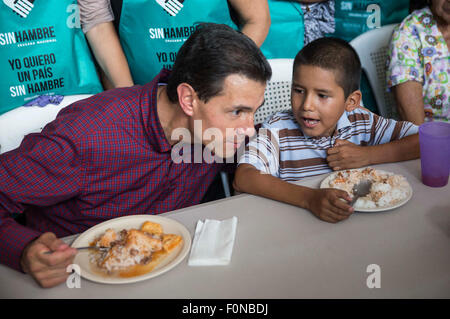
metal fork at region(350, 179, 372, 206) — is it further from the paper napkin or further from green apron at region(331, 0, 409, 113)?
green apron at region(331, 0, 409, 113)

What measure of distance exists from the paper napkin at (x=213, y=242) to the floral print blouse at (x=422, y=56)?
1.28 metres

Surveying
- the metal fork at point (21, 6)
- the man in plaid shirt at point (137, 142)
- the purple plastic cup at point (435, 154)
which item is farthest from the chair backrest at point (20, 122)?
the purple plastic cup at point (435, 154)

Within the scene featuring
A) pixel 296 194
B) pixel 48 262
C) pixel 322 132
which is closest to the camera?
pixel 48 262

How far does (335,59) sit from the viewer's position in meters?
1.33

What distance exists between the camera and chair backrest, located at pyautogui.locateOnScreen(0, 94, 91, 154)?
1.41 m

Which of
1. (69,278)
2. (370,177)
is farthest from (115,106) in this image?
(370,177)

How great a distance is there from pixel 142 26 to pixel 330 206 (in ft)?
3.91

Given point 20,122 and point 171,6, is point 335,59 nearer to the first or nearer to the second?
point 171,6

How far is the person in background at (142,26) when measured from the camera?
1.75 metres

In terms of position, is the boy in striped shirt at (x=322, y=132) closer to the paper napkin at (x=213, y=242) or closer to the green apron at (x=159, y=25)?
the paper napkin at (x=213, y=242)

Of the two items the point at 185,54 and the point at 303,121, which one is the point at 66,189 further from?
the point at 303,121

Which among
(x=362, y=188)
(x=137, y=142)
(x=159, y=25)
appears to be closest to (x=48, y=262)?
(x=137, y=142)

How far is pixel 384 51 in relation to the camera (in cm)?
204
